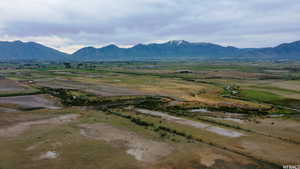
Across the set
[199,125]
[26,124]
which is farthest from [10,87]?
[199,125]

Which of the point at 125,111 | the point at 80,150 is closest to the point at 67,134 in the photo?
the point at 80,150

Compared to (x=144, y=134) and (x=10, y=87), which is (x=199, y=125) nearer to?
(x=144, y=134)

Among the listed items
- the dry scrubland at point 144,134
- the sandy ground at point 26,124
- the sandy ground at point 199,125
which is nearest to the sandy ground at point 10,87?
the dry scrubland at point 144,134

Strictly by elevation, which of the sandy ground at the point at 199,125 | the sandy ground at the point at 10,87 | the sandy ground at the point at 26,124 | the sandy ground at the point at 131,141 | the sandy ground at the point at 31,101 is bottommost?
the sandy ground at the point at 199,125

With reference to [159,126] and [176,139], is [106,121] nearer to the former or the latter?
[159,126]

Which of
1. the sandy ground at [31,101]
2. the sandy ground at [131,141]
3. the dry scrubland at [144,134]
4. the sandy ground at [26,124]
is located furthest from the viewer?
the sandy ground at [31,101]

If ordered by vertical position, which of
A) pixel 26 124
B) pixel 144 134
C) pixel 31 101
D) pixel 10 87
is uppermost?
pixel 10 87

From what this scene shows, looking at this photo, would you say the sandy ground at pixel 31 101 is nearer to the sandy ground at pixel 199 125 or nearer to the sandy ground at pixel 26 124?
→ the sandy ground at pixel 26 124
